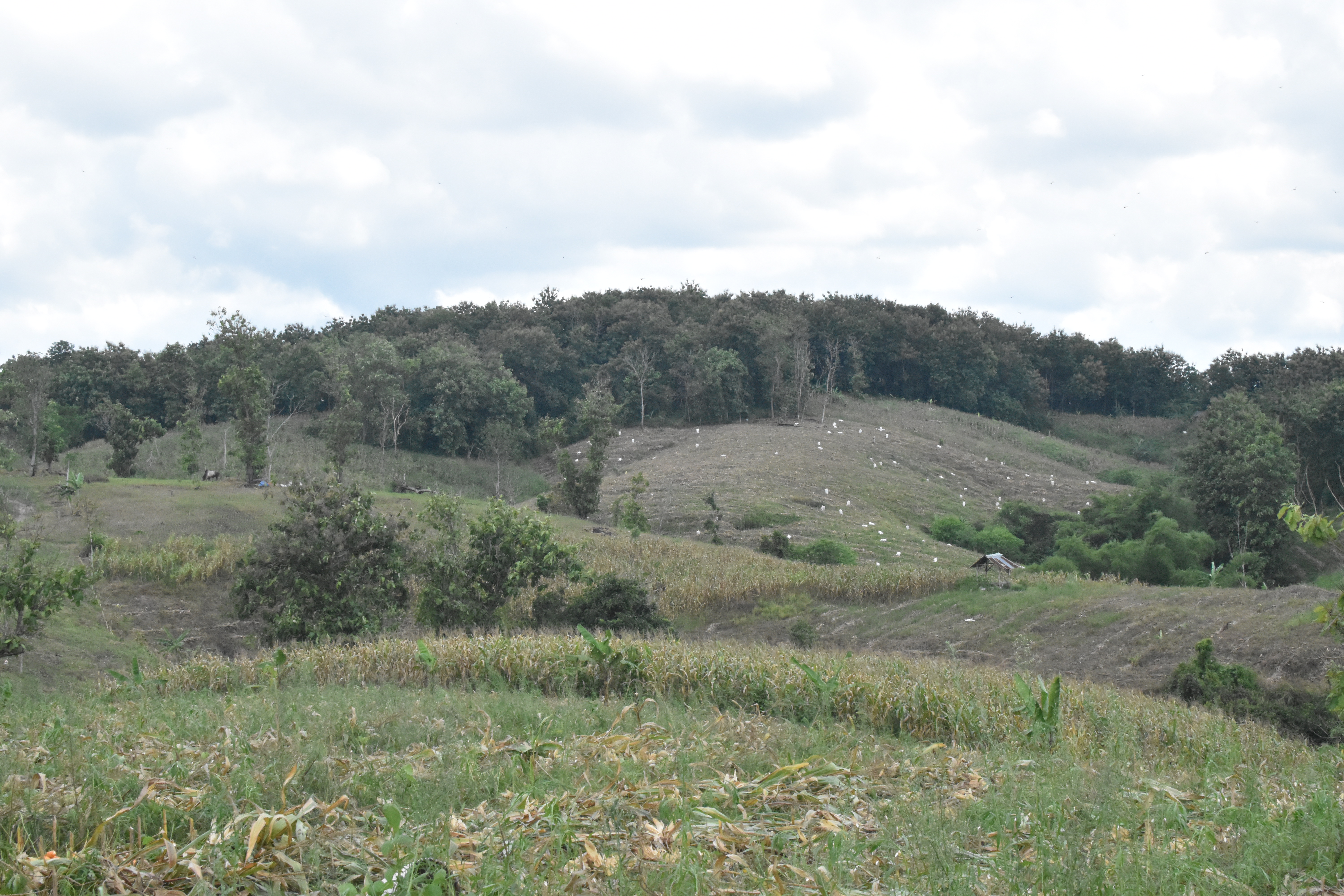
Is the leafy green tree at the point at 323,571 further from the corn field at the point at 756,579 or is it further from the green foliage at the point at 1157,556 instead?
the green foliage at the point at 1157,556

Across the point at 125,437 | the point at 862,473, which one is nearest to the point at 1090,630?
the point at 862,473

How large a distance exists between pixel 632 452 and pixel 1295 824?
192ft

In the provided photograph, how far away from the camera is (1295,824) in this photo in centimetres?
505

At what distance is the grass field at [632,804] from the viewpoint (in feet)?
13.9

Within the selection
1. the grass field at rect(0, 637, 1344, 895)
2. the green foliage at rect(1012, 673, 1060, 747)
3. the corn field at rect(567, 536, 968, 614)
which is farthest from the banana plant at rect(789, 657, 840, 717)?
the corn field at rect(567, 536, 968, 614)

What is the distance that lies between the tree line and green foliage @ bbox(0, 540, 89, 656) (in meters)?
20.1

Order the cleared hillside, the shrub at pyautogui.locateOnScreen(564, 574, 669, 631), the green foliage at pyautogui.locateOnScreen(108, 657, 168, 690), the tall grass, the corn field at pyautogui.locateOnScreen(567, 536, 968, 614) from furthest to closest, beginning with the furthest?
the cleared hillside
the corn field at pyautogui.locateOnScreen(567, 536, 968, 614)
the tall grass
the shrub at pyautogui.locateOnScreen(564, 574, 669, 631)
the green foliage at pyautogui.locateOnScreen(108, 657, 168, 690)

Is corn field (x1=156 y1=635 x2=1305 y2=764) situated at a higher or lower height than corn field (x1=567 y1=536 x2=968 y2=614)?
higher

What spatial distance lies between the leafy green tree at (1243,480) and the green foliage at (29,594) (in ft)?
128

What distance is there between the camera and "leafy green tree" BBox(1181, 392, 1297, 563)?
38094mm

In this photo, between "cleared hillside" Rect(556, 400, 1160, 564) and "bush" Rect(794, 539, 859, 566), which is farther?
"cleared hillside" Rect(556, 400, 1160, 564)

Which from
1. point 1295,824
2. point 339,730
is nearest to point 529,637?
point 339,730

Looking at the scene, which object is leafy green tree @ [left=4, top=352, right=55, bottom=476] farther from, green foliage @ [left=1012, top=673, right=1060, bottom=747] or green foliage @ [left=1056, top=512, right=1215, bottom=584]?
green foliage @ [left=1056, top=512, right=1215, bottom=584]

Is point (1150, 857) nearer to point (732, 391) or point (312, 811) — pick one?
point (312, 811)
